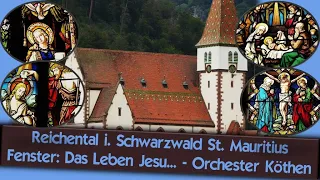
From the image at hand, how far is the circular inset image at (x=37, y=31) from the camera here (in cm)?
2675

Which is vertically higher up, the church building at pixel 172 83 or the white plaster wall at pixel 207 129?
the church building at pixel 172 83

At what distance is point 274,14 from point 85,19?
4.38 metres

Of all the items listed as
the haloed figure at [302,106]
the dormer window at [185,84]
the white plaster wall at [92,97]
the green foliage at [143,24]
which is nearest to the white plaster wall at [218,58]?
the green foliage at [143,24]

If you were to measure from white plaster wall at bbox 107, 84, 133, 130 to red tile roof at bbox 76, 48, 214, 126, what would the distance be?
10cm

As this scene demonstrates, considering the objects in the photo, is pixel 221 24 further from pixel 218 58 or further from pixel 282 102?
pixel 282 102

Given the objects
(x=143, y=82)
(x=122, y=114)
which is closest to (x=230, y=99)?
(x=143, y=82)

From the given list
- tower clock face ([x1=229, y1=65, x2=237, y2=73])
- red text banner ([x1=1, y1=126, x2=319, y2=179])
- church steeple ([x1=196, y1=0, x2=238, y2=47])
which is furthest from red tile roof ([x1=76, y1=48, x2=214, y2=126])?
red text banner ([x1=1, y1=126, x2=319, y2=179])

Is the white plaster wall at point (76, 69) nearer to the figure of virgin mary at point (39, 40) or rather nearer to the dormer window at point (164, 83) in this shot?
the figure of virgin mary at point (39, 40)

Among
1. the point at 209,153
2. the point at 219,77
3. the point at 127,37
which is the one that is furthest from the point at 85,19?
the point at 209,153

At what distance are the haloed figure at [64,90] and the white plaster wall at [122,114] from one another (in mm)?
1582

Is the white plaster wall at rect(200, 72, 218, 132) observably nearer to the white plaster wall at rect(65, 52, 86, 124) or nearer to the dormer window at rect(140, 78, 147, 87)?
the dormer window at rect(140, 78, 147, 87)

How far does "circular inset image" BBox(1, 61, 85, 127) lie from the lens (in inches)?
1053

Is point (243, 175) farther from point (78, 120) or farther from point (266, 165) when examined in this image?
point (78, 120)

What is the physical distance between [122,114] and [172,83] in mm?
1865
